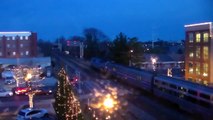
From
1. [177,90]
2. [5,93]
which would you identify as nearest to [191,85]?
[177,90]

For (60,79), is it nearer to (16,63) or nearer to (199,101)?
(199,101)

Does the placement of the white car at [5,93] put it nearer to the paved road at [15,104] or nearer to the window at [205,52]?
the paved road at [15,104]

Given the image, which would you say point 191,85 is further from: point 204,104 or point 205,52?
point 205,52

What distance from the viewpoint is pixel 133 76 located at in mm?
31984

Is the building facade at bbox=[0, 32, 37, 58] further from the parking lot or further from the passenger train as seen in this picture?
the parking lot

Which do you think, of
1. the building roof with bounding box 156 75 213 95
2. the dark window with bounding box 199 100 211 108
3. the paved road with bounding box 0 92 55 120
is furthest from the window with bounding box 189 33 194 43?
the dark window with bounding box 199 100 211 108

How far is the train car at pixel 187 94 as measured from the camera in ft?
61.6

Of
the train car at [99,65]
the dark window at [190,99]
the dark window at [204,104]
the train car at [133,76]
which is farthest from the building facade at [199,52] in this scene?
the dark window at [204,104]

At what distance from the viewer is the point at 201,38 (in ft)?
115

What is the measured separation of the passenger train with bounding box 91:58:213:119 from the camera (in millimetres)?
18953

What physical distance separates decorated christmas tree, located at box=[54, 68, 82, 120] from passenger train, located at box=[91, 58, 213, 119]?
6602 mm

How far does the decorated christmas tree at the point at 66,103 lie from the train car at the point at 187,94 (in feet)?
21.5

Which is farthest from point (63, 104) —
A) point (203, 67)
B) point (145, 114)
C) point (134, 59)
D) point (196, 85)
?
point (134, 59)

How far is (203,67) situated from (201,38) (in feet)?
8.57
